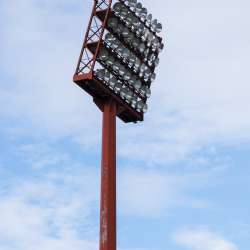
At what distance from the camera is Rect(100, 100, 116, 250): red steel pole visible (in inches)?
1972

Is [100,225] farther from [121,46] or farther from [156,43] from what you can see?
[156,43]

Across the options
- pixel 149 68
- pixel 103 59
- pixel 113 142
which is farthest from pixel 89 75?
pixel 149 68

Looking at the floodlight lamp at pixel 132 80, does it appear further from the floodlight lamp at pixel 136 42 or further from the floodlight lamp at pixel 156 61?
the floodlight lamp at pixel 156 61

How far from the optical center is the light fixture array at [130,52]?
53.8 m

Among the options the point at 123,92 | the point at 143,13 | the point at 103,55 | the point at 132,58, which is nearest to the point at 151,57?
the point at 132,58

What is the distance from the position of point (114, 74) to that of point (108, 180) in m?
8.75

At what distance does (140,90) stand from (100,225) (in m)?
13.0

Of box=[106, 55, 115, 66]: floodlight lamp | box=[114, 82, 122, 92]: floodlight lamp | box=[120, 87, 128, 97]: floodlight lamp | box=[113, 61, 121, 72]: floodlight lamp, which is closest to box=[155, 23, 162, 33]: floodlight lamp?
box=[113, 61, 121, 72]: floodlight lamp

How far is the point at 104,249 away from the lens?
4956 centimetres

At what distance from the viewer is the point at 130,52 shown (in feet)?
187

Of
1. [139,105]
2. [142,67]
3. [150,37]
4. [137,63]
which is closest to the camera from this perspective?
[137,63]

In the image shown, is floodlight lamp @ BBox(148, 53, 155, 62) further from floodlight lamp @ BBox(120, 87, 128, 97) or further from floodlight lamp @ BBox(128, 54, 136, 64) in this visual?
floodlight lamp @ BBox(120, 87, 128, 97)

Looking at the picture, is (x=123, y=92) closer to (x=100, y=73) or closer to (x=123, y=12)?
(x=100, y=73)

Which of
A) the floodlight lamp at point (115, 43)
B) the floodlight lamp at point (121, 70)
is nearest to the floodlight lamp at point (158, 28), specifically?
the floodlight lamp at point (121, 70)
